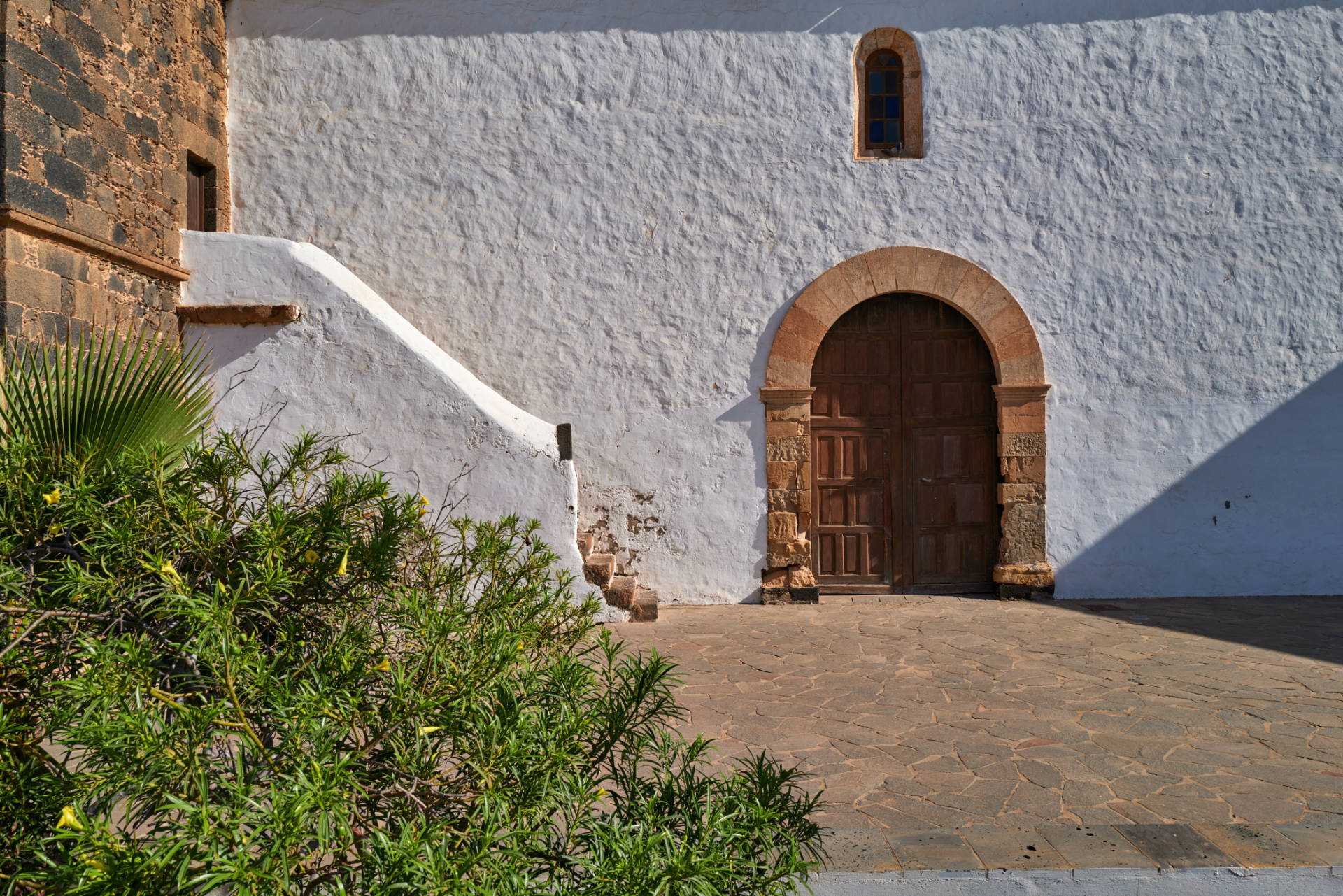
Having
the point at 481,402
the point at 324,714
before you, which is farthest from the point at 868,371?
the point at 324,714

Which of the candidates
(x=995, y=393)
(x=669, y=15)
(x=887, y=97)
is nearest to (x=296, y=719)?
(x=995, y=393)

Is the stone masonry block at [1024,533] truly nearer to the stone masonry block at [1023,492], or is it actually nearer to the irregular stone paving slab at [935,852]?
the stone masonry block at [1023,492]

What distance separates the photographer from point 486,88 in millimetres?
7367

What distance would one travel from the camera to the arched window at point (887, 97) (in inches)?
290

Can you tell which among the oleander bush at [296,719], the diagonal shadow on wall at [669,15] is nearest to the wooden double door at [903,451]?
the diagonal shadow on wall at [669,15]

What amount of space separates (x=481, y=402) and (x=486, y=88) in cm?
283

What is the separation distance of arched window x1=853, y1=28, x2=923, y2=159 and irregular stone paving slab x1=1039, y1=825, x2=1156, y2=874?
5.68 meters

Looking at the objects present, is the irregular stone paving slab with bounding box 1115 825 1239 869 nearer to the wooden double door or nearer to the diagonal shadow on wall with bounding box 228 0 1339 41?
the wooden double door

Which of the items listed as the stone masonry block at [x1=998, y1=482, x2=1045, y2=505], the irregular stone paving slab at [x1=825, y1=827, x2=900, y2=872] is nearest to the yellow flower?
the irregular stone paving slab at [x1=825, y1=827, x2=900, y2=872]

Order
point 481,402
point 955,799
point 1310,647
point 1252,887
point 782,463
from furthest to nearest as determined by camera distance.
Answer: point 782,463, point 481,402, point 1310,647, point 955,799, point 1252,887

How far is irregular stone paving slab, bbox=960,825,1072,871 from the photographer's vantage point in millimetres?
2676

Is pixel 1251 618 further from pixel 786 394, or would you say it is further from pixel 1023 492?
pixel 786 394

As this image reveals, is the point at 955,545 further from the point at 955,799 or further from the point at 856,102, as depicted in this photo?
the point at 955,799

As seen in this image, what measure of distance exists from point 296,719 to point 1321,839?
122 inches
